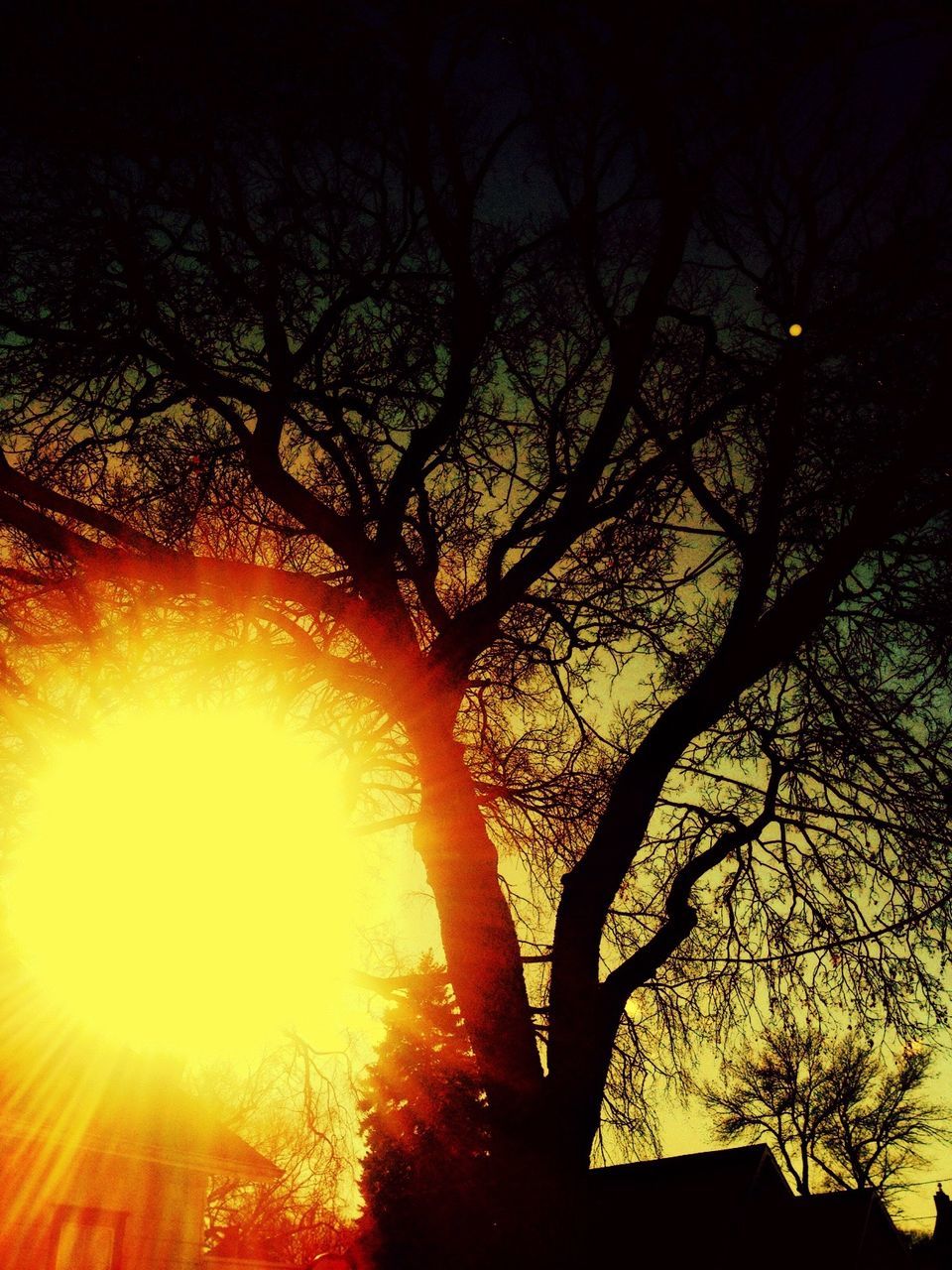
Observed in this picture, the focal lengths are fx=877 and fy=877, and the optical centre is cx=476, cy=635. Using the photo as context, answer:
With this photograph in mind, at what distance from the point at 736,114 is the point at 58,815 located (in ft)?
23.1

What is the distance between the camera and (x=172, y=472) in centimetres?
699

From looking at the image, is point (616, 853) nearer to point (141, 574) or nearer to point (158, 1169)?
point (141, 574)

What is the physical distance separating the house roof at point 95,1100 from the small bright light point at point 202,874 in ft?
8.04

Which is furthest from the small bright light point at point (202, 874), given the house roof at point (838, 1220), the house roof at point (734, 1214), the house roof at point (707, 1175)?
the house roof at point (838, 1220)

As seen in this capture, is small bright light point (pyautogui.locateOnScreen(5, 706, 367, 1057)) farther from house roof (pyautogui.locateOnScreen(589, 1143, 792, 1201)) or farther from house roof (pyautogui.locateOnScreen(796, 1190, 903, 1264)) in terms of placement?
house roof (pyautogui.locateOnScreen(796, 1190, 903, 1264))

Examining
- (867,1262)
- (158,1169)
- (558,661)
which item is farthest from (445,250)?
(867,1262)

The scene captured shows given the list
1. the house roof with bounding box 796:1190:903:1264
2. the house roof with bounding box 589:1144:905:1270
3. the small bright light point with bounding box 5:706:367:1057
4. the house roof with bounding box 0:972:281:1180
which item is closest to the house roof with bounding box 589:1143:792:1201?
the house roof with bounding box 589:1144:905:1270

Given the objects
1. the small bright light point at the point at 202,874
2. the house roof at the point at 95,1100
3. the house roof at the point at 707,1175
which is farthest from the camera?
the house roof at the point at 707,1175

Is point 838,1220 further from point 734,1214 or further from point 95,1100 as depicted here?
point 95,1100

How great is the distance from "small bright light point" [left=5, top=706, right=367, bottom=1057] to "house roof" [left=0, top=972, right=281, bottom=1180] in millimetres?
2452

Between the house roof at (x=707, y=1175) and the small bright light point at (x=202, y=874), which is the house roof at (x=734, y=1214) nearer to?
the house roof at (x=707, y=1175)

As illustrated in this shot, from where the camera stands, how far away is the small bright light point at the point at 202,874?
24.0 ft

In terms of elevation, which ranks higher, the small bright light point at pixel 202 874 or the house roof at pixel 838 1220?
the small bright light point at pixel 202 874

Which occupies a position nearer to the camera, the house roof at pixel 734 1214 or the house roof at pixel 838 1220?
the house roof at pixel 734 1214
